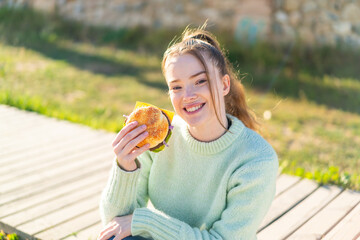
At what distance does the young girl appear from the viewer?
228cm

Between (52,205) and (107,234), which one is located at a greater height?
(107,234)

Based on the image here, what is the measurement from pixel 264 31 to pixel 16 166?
16.1 ft

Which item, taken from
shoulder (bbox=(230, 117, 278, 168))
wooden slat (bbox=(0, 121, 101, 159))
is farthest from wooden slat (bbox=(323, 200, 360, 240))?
wooden slat (bbox=(0, 121, 101, 159))

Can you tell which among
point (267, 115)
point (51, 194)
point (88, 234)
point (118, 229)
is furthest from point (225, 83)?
point (267, 115)

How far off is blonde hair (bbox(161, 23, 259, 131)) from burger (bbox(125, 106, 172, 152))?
0.24 metres

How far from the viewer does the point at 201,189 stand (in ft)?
8.07

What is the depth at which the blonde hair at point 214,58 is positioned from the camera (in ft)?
7.76

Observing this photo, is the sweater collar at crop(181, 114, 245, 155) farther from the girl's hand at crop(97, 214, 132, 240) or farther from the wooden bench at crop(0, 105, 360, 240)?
the wooden bench at crop(0, 105, 360, 240)

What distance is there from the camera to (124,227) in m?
2.39

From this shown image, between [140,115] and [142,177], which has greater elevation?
[140,115]

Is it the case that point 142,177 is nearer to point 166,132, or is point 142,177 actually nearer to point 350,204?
point 166,132

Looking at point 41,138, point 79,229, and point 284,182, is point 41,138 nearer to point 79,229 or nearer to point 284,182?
point 79,229

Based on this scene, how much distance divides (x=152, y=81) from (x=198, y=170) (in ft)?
16.5

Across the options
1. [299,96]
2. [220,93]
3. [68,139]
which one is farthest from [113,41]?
[220,93]
